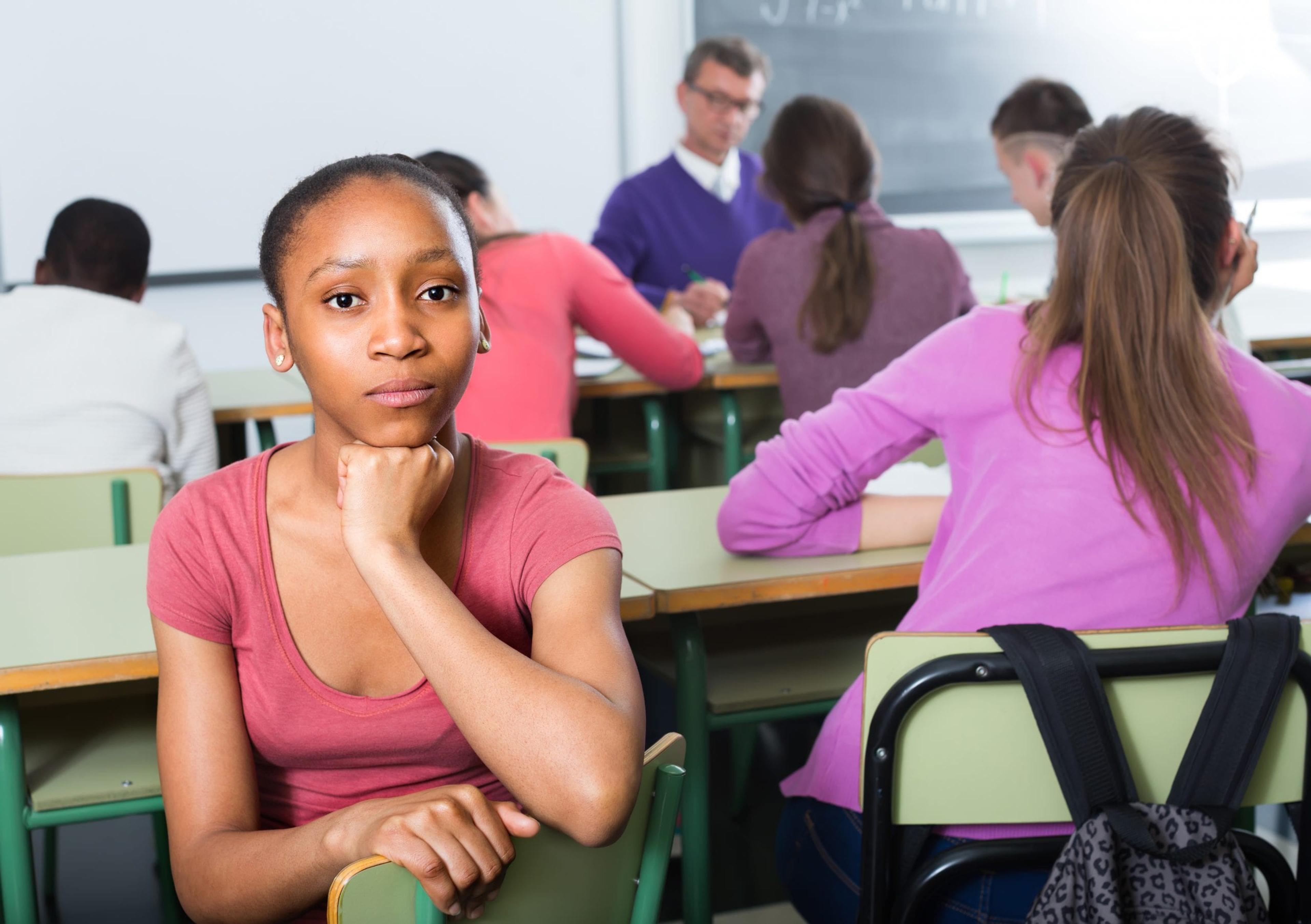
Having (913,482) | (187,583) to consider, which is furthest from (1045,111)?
(187,583)

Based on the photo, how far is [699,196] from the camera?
14.1 ft

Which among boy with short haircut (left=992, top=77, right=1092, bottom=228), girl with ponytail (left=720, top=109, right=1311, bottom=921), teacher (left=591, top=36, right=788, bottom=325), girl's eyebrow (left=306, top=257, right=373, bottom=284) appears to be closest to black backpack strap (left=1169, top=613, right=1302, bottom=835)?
girl with ponytail (left=720, top=109, right=1311, bottom=921)

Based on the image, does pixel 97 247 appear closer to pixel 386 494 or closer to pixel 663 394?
pixel 663 394

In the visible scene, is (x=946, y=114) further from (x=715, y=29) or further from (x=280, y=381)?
(x=280, y=381)

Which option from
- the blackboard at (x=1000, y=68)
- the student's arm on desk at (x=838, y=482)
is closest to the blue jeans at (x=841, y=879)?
the student's arm on desk at (x=838, y=482)

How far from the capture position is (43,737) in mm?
1792

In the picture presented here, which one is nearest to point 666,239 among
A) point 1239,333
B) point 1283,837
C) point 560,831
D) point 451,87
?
point 451,87

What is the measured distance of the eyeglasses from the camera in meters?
4.15

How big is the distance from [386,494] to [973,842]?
65 cm

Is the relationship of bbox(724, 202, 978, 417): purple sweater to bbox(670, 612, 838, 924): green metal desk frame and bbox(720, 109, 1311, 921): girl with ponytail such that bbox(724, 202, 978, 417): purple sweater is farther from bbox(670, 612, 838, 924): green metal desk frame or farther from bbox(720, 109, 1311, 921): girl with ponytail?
bbox(720, 109, 1311, 921): girl with ponytail

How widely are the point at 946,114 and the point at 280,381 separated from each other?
3227 mm

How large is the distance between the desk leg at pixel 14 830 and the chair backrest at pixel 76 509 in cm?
54

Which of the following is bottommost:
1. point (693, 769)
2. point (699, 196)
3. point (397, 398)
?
point (693, 769)

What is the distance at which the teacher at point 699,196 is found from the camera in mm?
4145
